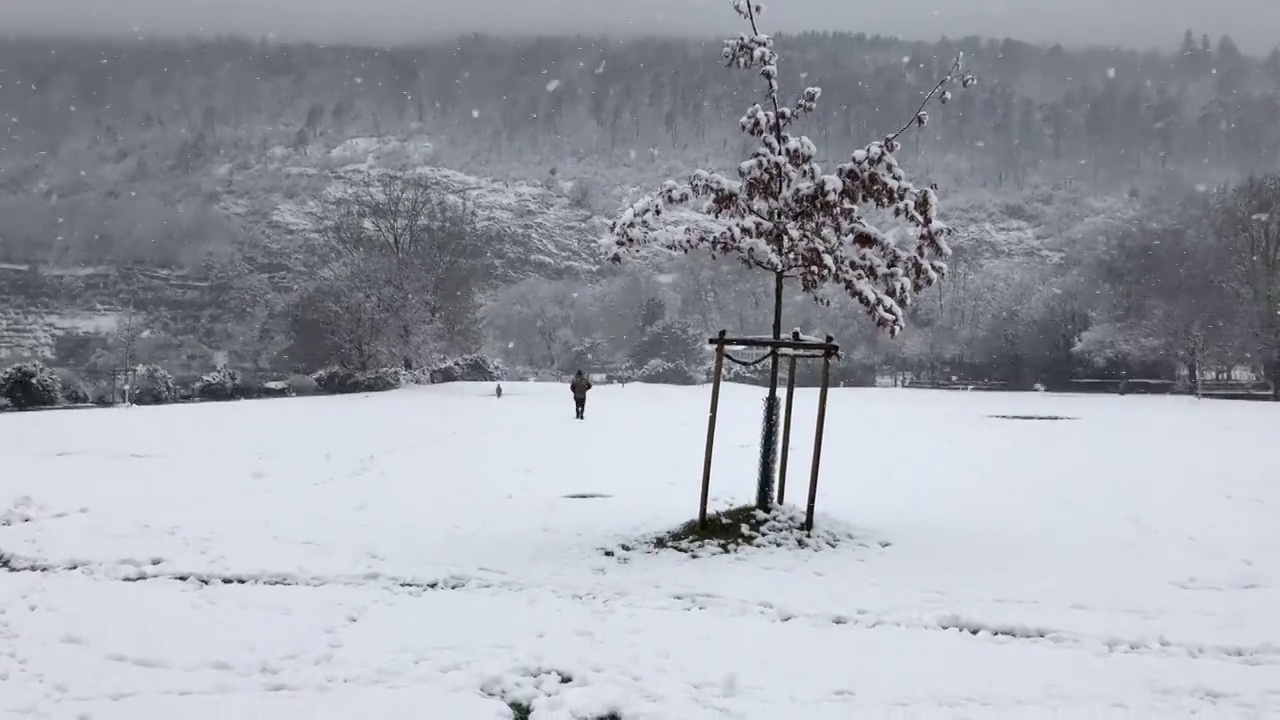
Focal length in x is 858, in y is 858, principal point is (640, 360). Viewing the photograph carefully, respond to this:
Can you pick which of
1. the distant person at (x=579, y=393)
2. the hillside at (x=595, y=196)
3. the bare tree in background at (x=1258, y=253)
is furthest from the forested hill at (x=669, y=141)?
the distant person at (x=579, y=393)

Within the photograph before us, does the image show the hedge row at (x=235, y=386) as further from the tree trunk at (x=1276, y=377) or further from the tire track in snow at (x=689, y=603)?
the tree trunk at (x=1276, y=377)

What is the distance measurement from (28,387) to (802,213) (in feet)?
116

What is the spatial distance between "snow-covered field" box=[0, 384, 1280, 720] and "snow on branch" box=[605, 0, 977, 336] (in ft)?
9.58

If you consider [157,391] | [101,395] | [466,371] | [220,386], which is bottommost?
[101,395]

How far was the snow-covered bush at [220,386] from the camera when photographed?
4019cm

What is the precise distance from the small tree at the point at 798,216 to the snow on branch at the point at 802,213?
1 centimetres

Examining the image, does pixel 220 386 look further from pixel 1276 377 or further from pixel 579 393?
pixel 1276 377

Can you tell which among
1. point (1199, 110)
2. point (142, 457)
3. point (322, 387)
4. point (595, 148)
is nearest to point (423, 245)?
point (322, 387)

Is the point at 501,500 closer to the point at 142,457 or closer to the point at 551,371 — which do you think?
the point at 142,457

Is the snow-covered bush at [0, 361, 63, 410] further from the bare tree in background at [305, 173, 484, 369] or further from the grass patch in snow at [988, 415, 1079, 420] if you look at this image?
the grass patch in snow at [988, 415, 1079, 420]

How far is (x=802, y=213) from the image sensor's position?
9.18m

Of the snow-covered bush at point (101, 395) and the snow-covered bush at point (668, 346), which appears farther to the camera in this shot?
the snow-covered bush at point (668, 346)

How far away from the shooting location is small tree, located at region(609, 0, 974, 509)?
8.95m

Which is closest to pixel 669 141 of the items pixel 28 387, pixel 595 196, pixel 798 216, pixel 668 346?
pixel 595 196
